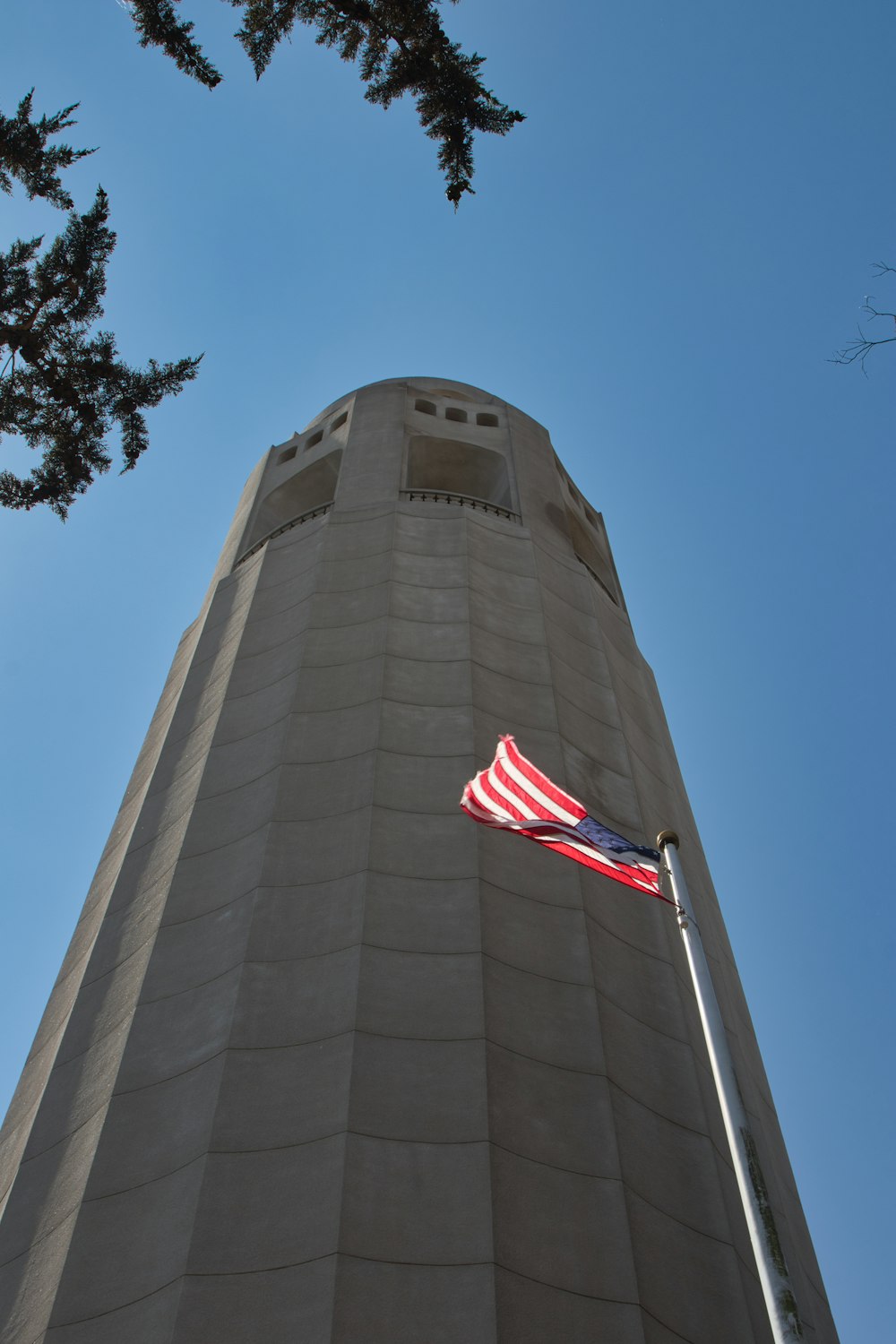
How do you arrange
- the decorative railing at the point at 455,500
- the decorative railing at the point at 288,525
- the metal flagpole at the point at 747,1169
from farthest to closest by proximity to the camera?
the decorative railing at the point at 288,525
the decorative railing at the point at 455,500
the metal flagpole at the point at 747,1169

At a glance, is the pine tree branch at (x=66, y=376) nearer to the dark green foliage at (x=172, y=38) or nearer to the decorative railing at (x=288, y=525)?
the dark green foliage at (x=172, y=38)

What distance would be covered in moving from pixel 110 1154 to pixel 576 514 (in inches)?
956

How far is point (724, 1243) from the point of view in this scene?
13.3 meters

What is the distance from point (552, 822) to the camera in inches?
504

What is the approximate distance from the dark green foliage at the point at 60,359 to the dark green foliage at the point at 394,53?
6.53 ft

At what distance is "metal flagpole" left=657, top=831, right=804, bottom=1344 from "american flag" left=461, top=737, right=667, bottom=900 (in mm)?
1022

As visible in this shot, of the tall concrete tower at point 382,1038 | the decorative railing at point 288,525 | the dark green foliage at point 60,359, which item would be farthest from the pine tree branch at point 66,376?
the decorative railing at point 288,525

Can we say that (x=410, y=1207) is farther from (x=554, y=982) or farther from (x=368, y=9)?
(x=368, y=9)

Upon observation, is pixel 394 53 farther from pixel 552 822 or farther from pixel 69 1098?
pixel 69 1098

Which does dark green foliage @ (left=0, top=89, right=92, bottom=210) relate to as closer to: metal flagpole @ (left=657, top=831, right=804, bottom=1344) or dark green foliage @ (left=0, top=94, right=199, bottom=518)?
dark green foliage @ (left=0, top=94, right=199, bottom=518)

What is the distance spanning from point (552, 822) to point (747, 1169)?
4459mm

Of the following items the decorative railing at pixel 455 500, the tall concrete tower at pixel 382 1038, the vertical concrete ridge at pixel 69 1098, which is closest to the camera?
the tall concrete tower at pixel 382 1038

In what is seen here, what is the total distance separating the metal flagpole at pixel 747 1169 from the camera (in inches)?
320

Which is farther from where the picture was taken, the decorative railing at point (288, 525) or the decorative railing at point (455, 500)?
the decorative railing at point (288, 525)
